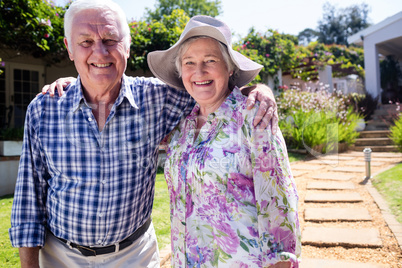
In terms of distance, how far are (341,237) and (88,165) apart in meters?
2.90

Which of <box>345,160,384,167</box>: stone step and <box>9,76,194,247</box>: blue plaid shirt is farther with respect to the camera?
<box>345,160,384,167</box>: stone step

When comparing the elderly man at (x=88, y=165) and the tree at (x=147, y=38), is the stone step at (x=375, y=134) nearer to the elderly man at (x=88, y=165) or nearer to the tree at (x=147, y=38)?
the tree at (x=147, y=38)

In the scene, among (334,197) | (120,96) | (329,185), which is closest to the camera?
(120,96)

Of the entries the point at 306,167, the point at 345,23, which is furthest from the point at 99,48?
the point at 345,23

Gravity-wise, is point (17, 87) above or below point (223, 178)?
above

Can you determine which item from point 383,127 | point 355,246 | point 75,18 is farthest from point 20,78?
point 383,127

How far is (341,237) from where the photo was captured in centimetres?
336

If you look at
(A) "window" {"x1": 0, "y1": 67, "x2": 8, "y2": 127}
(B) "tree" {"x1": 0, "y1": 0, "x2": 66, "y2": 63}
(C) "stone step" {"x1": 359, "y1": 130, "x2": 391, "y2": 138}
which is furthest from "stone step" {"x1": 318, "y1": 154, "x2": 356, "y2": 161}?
(A) "window" {"x1": 0, "y1": 67, "x2": 8, "y2": 127}

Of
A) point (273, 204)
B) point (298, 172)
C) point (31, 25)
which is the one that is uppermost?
point (31, 25)

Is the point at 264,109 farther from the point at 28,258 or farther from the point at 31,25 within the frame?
the point at 31,25

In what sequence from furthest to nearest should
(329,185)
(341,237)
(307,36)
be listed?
(307,36), (329,185), (341,237)

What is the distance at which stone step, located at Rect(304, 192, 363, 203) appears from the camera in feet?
15.1

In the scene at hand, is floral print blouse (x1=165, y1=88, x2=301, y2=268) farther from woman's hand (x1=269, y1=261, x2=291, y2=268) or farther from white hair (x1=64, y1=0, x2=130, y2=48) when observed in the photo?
white hair (x1=64, y1=0, x2=130, y2=48)

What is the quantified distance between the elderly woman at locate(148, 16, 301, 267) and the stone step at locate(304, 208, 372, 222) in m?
2.87
